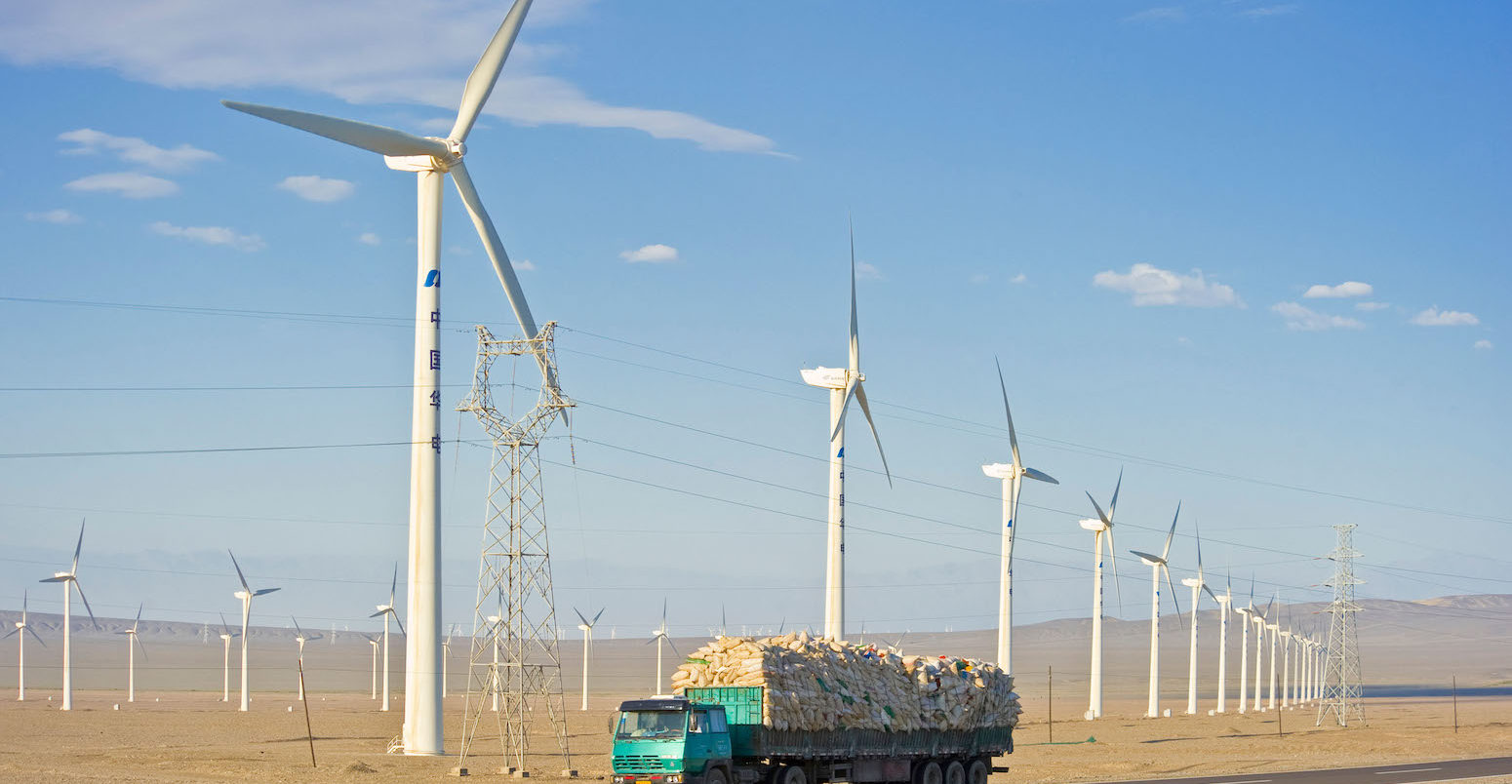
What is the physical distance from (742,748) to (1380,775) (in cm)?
2506

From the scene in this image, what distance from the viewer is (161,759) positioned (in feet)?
196

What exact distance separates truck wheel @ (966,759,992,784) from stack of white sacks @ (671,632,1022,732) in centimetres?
129

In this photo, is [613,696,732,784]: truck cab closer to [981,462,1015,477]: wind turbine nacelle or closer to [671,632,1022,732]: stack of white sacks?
[671,632,1022,732]: stack of white sacks

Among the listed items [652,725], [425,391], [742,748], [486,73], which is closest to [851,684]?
[742,748]

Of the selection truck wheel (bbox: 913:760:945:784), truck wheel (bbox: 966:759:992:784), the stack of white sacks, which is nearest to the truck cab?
the stack of white sacks

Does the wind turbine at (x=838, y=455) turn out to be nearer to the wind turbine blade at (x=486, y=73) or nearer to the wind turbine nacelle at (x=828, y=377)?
the wind turbine nacelle at (x=828, y=377)

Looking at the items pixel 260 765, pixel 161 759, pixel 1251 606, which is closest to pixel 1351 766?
pixel 260 765

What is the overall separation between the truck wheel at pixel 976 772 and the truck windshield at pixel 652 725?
13.9 metres

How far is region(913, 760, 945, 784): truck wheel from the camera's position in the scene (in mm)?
47219

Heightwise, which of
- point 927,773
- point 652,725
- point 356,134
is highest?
point 356,134

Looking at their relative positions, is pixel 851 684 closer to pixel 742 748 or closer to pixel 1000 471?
pixel 742 748

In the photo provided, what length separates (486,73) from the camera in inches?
2365

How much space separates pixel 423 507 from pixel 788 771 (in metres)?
20.3

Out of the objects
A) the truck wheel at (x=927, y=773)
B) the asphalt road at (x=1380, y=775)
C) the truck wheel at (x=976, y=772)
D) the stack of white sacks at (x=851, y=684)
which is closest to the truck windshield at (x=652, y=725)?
the stack of white sacks at (x=851, y=684)
